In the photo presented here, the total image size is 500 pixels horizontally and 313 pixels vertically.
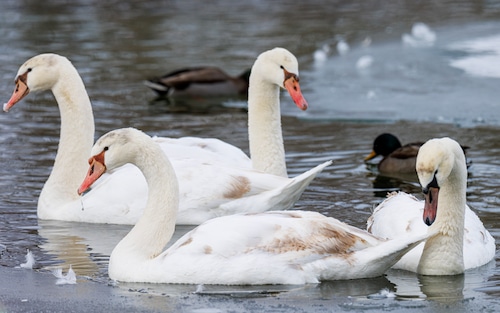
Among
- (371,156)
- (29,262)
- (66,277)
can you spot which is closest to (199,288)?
(66,277)

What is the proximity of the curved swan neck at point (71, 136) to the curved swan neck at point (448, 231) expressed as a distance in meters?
3.48

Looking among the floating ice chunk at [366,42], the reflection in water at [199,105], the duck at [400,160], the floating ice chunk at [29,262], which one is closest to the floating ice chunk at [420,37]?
the floating ice chunk at [366,42]

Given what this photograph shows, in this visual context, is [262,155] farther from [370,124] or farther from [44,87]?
[370,124]

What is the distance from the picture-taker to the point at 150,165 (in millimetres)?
7473

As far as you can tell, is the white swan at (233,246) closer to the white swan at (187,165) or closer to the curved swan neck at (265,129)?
the white swan at (187,165)

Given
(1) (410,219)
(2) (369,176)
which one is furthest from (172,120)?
(1) (410,219)

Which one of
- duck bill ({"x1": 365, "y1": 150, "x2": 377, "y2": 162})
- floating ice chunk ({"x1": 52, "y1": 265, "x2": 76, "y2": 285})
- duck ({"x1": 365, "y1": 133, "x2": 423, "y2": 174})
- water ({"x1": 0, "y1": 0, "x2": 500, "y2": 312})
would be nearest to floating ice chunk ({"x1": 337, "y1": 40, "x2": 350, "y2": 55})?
water ({"x1": 0, "y1": 0, "x2": 500, "y2": 312})

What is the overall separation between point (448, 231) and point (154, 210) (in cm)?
183

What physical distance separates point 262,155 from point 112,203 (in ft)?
4.50

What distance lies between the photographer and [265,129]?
1000cm

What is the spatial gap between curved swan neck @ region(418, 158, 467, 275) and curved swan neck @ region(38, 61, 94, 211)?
3485 millimetres

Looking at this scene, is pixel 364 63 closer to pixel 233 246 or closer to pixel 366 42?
pixel 366 42

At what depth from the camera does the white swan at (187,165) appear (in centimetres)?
914

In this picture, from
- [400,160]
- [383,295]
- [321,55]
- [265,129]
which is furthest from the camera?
[321,55]
